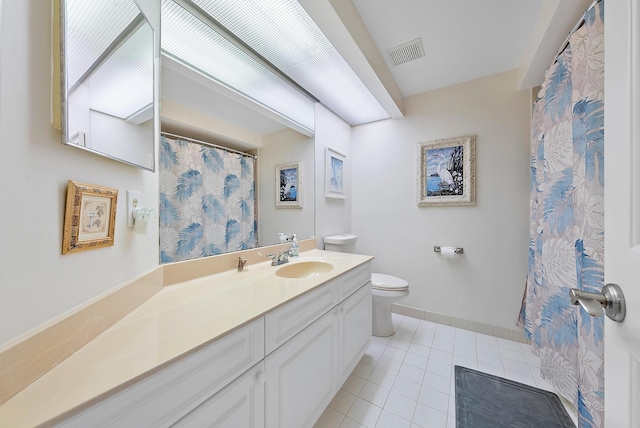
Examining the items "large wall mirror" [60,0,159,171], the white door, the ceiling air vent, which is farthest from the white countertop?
the ceiling air vent

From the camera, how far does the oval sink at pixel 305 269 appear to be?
1.43 metres

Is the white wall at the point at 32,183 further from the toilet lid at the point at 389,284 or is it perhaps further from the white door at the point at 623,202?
the toilet lid at the point at 389,284

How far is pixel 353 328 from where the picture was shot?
1.40 meters

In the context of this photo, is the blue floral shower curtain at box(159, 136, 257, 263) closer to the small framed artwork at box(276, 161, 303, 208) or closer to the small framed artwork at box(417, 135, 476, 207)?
the small framed artwork at box(276, 161, 303, 208)

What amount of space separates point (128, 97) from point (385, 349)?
2.17 metres

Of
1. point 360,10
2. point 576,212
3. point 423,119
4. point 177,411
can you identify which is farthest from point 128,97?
point 423,119

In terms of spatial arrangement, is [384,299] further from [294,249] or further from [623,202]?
[623,202]

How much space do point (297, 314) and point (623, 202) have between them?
970 millimetres

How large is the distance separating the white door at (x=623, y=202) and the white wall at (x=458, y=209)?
1737 mm

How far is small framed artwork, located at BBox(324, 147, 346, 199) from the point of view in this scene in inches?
86.6

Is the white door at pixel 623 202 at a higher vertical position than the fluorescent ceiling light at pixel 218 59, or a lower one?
lower

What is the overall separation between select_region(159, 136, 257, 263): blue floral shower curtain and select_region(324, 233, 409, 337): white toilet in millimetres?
892

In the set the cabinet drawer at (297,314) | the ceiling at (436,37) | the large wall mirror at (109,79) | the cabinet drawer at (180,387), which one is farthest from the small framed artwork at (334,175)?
the cabinet drawer at (180,387)

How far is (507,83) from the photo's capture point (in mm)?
1910
